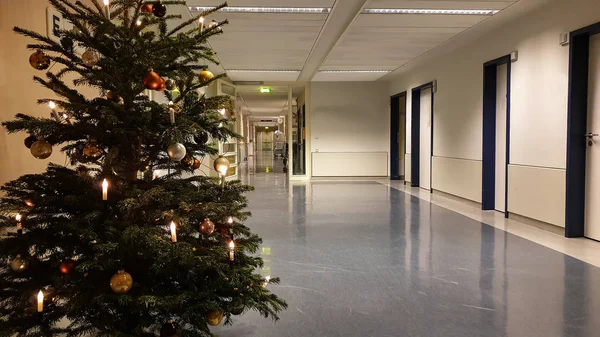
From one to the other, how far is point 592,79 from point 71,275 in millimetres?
5559

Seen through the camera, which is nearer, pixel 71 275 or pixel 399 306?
pixel 71 275

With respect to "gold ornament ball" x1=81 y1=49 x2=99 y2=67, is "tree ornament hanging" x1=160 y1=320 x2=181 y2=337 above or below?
below

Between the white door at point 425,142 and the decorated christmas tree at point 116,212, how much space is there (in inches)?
347

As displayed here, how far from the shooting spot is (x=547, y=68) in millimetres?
5527

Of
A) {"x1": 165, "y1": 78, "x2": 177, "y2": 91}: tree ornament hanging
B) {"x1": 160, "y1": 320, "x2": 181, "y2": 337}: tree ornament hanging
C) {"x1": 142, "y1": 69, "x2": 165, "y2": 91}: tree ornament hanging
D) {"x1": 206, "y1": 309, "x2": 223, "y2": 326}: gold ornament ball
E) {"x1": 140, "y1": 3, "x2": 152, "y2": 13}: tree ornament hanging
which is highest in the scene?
{"x1": 140, "y1": 3, "x2": 152, "y2": 13}: tree ornament hanging

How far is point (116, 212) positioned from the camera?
1704mm

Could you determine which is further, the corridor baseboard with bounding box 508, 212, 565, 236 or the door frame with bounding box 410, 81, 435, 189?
the door frame with bounding box 410, 81, 435, 189

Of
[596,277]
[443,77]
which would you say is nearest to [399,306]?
[596,277]

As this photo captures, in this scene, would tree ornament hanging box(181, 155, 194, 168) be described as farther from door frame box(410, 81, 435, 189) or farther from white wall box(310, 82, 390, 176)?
white wall box(310, 82, 390, 176)

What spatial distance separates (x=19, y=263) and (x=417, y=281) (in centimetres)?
285

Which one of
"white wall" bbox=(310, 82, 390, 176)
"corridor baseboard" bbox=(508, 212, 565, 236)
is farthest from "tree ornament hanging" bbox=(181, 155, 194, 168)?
"white wall" bbox=(310, 82, 390, 176)

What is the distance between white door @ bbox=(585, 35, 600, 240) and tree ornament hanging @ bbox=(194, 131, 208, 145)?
4793 millimetres

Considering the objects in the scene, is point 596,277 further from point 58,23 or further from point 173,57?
point 58,23

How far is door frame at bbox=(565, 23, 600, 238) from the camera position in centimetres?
501
